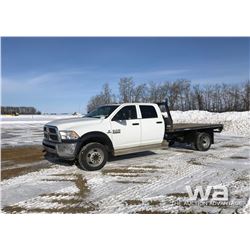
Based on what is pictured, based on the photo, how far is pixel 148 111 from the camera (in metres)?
8.32

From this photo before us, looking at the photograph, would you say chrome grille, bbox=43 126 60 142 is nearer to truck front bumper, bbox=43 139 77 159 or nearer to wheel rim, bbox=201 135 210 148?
truck front bumper, bbox=43 139 77 159

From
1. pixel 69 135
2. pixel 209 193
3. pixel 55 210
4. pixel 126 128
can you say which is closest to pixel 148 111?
pixel 126 128

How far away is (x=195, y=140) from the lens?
32.8ft

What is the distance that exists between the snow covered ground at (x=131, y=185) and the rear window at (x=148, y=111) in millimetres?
1452

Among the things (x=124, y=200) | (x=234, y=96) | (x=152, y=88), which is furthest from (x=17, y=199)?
(x=234, y=96)

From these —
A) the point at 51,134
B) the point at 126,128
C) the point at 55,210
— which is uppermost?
the point at 126,128

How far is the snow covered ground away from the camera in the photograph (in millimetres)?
4517

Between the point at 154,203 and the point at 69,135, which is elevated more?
the point at 69,135

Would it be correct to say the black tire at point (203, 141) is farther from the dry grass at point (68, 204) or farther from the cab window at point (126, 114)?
the dry grass at point (68, 204)

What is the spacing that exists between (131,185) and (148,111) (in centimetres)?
323

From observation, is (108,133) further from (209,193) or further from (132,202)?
(209,193)

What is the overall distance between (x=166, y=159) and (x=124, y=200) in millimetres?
3998

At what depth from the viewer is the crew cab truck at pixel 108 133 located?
6.85 metres

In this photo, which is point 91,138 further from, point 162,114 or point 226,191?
point 226,191
